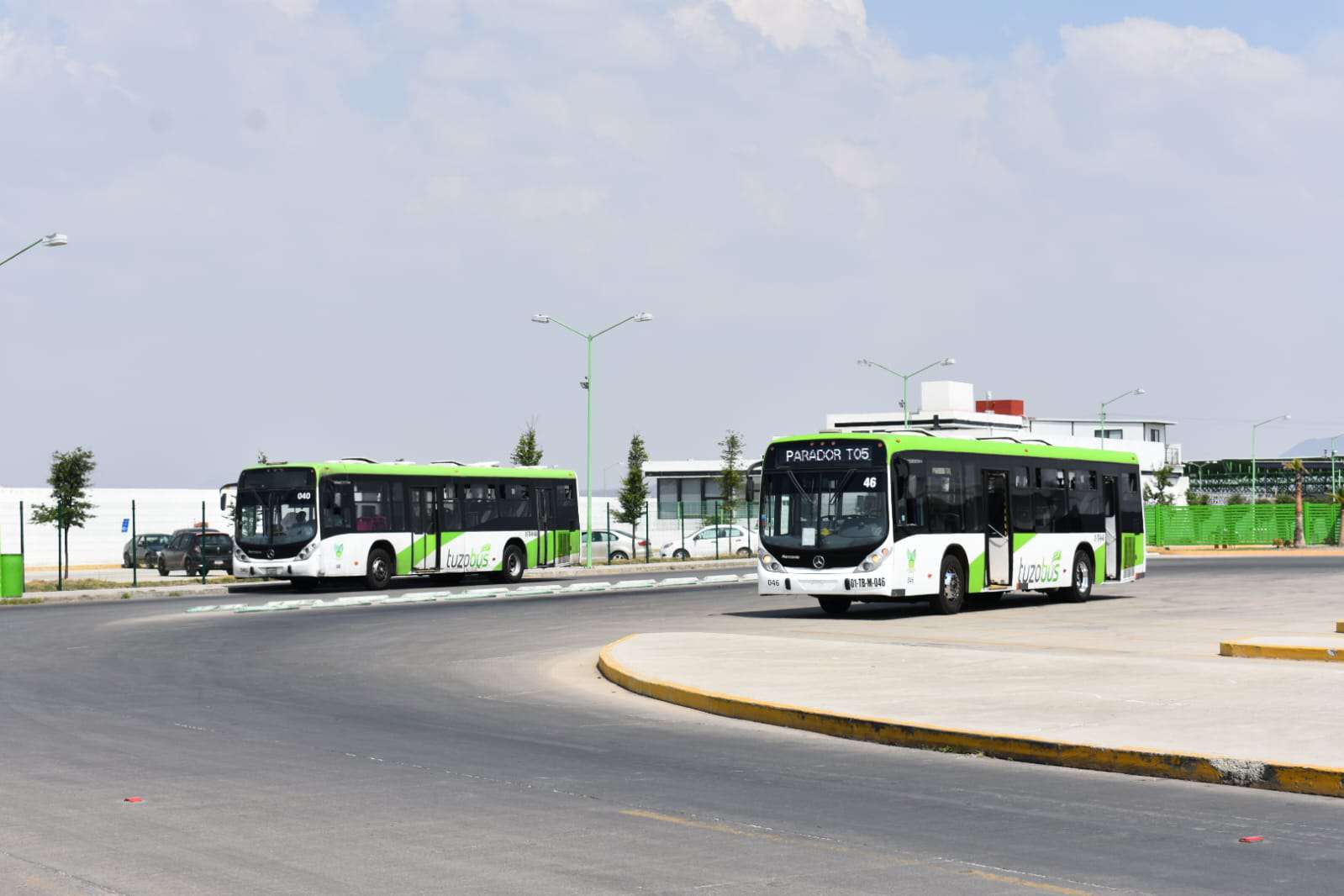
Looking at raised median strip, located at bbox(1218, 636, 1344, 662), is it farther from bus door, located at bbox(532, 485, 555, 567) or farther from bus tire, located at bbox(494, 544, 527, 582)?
bus door, located at bbox(532, 485, 555, 567)

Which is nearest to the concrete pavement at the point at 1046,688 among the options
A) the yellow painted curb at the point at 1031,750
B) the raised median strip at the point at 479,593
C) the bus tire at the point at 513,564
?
the yellow painted curb at the point at 1031,750

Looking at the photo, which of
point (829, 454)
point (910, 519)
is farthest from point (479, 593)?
point (910, 519)

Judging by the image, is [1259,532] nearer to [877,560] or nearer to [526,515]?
[526,515]

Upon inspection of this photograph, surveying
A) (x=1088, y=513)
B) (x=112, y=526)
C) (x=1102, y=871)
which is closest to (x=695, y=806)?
(x=1102, y=871)

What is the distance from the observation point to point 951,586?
95.6 ft

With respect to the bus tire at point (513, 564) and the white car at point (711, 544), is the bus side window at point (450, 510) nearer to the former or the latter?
the bus tire at point (513, 564)

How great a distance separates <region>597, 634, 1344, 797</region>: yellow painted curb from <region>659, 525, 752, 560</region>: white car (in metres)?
50.0

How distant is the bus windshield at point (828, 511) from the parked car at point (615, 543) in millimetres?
38606

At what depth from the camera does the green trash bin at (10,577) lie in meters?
38.0

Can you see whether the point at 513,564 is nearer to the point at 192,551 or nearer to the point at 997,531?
the point at 192,551

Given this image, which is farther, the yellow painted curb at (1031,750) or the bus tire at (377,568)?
the bus tire at (377,568)

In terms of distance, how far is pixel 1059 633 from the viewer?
79.5ft

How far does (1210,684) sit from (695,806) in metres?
6.87

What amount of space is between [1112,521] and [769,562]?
9.92m
